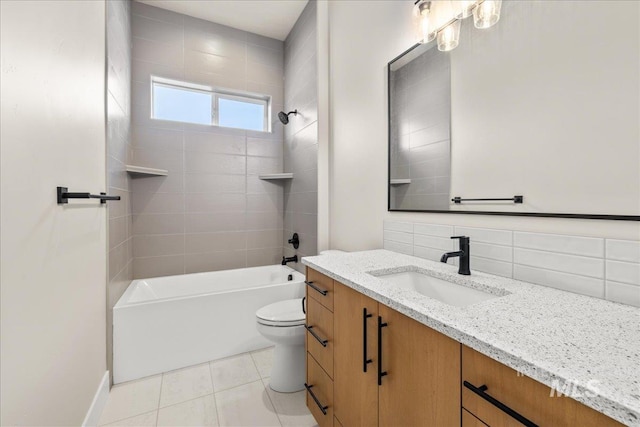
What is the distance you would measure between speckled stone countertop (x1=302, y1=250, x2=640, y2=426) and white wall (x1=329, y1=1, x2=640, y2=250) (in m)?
0.53

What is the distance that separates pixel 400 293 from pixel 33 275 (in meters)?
1.17

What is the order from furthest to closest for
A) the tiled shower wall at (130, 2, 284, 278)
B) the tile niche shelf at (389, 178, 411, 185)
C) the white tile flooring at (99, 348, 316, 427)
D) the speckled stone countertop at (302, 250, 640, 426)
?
the tiled shower wall at (130, 2, 284, 278), the tile niche shelf at (389, 178, 411, 185), the white tile flooring at (99, 348, 316, 427), the speckled stone countertop at (302, 250, 640, 426)

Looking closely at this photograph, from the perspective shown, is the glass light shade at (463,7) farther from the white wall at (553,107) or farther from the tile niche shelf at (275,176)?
the tile niche shelf at (275,176)

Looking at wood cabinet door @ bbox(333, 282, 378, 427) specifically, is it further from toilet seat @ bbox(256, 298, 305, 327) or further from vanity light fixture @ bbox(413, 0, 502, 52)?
vanity light fixture @ bbox(413, 0, 502, 52)

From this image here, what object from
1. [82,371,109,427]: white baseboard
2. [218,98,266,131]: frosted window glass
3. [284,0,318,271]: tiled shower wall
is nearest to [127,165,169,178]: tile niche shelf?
[218,98,266,131]: frosted window glass

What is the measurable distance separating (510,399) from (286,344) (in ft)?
4.71

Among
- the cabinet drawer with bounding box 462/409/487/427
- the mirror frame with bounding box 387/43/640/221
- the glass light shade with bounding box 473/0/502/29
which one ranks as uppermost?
the glass light shade with bounding box 473/0/502/29

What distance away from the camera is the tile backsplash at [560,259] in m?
0.81

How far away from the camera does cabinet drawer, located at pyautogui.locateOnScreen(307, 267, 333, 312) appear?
49.2 inches

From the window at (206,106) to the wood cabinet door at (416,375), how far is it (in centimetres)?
291

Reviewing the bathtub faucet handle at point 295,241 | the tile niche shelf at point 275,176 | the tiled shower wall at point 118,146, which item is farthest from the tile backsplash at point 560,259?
the tiled shower wall at point 118,146

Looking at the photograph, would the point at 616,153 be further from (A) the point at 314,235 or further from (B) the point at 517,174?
(A) the point at 314,235

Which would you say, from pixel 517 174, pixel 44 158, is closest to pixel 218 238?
pixel 44 158

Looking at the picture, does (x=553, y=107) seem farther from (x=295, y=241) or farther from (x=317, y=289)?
(x=295, y=241)
